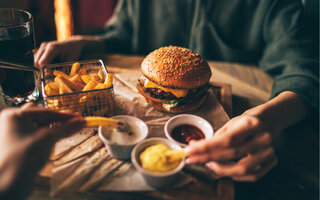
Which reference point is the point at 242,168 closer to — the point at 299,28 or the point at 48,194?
the point at 48,194

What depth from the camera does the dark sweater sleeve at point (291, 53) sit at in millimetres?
1873

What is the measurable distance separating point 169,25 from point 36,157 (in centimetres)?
230

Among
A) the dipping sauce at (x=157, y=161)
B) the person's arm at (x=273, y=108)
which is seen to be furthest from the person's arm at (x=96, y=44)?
the person's arm at (x=273, y=108)

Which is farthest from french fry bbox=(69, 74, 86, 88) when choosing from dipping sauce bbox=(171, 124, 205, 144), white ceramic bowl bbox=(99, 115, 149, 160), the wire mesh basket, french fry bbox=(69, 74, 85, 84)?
dipping sauce bbox=(171, 124, 205, 144)

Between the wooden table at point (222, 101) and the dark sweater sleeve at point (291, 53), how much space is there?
0.61ft

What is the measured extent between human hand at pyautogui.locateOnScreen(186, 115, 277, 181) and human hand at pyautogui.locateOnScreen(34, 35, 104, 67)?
1621 mm

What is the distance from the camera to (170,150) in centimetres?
136

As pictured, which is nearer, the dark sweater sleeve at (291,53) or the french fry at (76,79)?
the french fry at (76,79)

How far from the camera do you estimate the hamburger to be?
1872mm

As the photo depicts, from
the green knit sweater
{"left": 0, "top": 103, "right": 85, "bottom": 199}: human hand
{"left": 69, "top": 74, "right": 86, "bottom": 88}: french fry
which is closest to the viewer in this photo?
{"left": 0, "top": 103, "right": 85, "bottom": 199}: human hand

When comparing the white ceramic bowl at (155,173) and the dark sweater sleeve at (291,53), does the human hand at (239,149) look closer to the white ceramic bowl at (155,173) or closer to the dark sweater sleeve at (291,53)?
the white ceramic bowl at (155,173)

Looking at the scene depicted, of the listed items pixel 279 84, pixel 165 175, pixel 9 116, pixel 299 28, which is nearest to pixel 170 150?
pixel 165 175

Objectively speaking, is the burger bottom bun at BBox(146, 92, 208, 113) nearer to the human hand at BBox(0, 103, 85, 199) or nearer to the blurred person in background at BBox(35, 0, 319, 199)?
the blurred person in background at BBox(35, 0, 319, 199)

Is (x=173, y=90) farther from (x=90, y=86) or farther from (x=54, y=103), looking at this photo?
(x=54, y=103)
